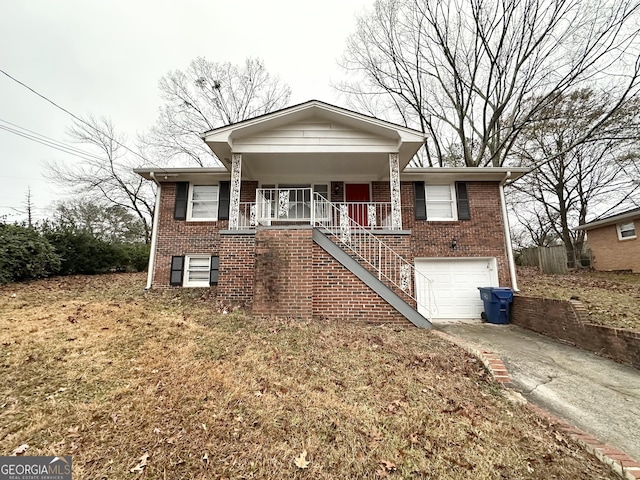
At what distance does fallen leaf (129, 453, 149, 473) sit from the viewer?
181 cm

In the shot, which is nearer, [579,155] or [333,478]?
[333,478]

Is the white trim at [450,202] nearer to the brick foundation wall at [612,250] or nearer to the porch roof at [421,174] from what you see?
the porch roof at [421,174]

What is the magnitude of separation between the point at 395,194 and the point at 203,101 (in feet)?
52.5

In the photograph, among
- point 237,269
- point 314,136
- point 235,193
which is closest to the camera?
point 237,269

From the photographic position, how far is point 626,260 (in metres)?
12.0

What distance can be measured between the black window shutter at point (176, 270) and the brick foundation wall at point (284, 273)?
13.8ft

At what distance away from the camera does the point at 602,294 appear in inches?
303

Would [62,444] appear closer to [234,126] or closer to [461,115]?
[234,126]

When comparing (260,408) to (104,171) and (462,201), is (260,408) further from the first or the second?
(104,171)

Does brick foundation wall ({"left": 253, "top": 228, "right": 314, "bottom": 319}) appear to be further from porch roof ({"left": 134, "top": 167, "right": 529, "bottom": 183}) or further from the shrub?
the shrub

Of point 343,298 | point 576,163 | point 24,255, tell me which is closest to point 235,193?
point 343,298

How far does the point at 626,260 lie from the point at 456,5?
1408 centimetres

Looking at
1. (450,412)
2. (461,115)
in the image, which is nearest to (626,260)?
(461,115)

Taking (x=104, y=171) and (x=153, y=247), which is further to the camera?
(x=104, y=171)
